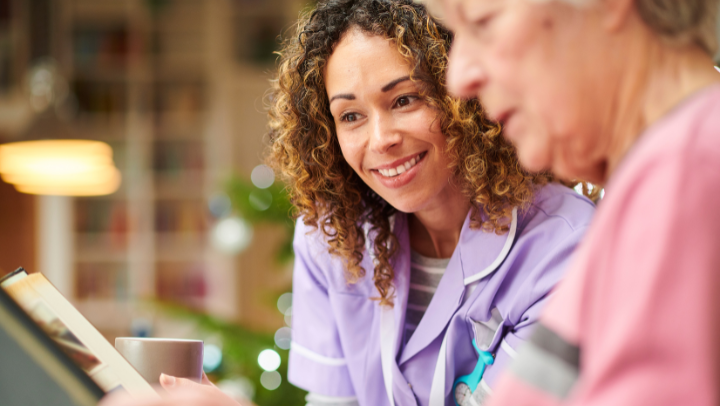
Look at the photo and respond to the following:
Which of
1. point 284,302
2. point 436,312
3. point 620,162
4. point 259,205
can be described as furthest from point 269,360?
point 620,162

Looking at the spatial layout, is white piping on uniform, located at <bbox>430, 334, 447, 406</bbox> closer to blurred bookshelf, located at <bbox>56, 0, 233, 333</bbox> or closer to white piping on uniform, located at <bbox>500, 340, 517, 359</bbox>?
white piping on uniform, located at <bbox>500, 340, 517, 359</bbox>

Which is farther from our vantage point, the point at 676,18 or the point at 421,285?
the point at 421,285

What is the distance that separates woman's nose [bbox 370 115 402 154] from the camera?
1007mm

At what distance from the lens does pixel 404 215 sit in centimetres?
123

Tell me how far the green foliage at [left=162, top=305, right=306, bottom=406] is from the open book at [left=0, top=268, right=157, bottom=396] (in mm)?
1479

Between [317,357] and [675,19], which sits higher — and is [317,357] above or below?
below

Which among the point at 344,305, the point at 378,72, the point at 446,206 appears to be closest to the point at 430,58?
the point at 378,72

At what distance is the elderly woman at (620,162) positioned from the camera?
342 millimetres

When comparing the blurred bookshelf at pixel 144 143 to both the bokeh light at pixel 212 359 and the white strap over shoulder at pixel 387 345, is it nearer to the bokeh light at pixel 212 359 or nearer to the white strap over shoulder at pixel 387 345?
the bokeh light at pixel 212 359

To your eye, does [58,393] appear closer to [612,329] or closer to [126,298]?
[612,329]

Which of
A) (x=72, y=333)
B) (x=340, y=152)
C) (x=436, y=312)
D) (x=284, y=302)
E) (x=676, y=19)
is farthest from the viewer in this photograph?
(x=284, y=302)

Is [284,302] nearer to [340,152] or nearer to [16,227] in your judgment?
[340,152]

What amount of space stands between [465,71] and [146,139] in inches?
161

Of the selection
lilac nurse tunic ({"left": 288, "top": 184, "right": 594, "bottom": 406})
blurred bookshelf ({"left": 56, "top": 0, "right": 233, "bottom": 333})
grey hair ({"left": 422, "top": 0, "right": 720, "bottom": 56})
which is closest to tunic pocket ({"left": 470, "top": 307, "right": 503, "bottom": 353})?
lilac nurse tunic ({"left": 288, "top": 184, "right": 594, "bottom": 406})
